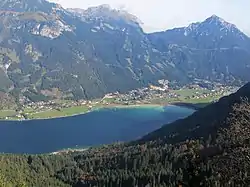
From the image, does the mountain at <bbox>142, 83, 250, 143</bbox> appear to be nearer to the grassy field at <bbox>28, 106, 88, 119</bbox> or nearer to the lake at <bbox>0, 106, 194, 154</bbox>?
the lake at <bbox>0, 106, 194, 154</bbox>

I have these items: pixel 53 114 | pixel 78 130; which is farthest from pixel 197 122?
pixel 53 114

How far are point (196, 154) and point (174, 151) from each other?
236 feet

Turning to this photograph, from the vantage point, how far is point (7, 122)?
565 feet

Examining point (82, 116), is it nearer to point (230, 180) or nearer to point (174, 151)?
point (174, 151)

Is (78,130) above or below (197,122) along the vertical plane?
below

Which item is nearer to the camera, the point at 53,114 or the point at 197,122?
the point at 197,122

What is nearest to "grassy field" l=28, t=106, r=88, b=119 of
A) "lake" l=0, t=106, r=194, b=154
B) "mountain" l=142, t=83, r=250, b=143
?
"lake" l=0, t=106, r=194, b=154

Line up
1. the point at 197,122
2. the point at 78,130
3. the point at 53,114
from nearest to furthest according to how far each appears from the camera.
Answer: the point at 197,122 → the point at 78,130 → the point at 53,114

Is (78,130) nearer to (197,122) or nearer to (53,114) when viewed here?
(53,114)

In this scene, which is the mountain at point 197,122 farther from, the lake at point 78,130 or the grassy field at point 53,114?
the grassy field at point 53,114

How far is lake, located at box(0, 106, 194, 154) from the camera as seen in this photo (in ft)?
433

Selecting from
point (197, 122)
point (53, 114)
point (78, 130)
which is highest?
point (53, 114)

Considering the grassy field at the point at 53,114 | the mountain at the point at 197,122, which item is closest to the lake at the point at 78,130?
the grassy field at the point at 53,114

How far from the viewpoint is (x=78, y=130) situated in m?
152
